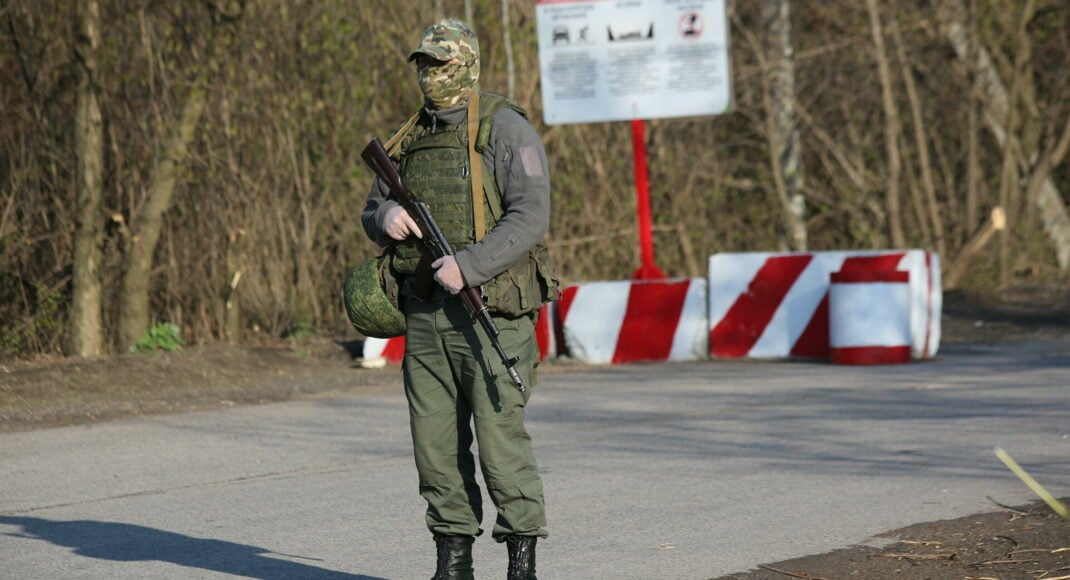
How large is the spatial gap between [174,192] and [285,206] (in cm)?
107

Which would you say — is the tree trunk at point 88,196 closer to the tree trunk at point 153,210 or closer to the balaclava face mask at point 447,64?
the tree trunk at point 153,210

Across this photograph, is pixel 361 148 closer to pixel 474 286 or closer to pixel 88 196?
pixel 88 196

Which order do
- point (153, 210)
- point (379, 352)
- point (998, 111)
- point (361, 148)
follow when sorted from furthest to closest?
point (998, 111), point (361, 148), point (153, 210), point (379, 352)

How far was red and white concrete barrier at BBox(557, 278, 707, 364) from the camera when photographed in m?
12.3

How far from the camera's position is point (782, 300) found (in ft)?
39.8

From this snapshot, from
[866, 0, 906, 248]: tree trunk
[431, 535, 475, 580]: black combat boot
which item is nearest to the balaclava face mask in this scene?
[431, 535, 475, 580]: black combat boot

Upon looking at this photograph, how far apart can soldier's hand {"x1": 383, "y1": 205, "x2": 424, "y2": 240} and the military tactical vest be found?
6cm

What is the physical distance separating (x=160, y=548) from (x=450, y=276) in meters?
2.27

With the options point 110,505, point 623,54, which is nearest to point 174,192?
point 623,54

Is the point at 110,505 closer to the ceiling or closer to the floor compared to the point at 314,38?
closer to the floor

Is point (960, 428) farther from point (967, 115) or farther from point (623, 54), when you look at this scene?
point (967, 115)

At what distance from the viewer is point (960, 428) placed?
339 inches

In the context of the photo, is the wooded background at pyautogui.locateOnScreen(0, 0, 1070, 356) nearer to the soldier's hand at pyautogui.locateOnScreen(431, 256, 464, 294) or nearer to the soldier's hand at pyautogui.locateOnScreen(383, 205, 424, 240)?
the soldier's hand at pyautogui.locateOnScreen(383, 205, 424, 240)

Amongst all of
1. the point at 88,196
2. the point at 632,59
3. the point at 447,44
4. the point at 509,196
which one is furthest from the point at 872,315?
the point at 447,44
